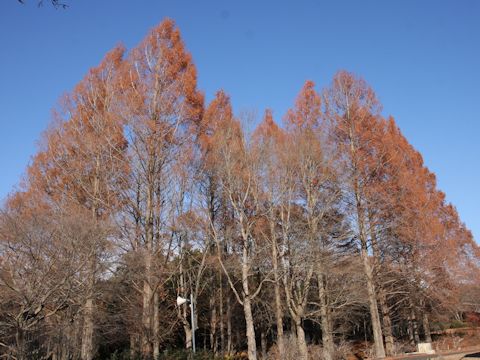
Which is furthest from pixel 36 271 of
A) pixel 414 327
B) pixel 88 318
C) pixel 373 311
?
pixel 414 327

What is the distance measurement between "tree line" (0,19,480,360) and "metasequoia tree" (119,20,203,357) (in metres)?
0.05

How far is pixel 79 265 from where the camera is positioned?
1138cm

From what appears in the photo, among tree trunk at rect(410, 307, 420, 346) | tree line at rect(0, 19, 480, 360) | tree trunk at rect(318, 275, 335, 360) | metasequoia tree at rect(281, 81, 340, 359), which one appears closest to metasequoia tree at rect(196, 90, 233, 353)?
tree line at rect(0, 19, 480, 360)

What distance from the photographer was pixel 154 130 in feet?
49.6

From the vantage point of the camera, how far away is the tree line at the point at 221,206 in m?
13.7

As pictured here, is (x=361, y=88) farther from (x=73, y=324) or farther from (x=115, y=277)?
(x=73, y=324)

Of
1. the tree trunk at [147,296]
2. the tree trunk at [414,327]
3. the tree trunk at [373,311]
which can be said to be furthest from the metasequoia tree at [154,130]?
the tree trunk at [414,327]

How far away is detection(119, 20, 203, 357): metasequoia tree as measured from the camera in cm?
1330

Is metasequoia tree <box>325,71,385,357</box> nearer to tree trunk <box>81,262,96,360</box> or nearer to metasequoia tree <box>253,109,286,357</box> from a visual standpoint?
metasequoia tree <box>253,109,286,357</box>

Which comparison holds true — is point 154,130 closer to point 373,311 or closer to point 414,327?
point 373,311

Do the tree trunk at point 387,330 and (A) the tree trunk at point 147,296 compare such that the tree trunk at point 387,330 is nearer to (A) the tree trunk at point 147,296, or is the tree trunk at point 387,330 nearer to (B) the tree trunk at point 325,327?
(B) the tree trunk at point 325,327

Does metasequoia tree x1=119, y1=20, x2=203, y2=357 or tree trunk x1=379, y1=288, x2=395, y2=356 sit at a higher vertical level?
metasequoia tree x1=119, y1=20, x2=203, y2=357

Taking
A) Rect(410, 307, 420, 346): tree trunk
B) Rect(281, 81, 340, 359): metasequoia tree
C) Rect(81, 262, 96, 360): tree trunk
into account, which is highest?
Rect(281, 81, 340, 359): metasequoia tree

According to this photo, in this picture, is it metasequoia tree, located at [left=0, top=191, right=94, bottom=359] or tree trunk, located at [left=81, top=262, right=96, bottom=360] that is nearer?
metasequoia tree, located at [left=0, top=191, right=94, bottom=359]
